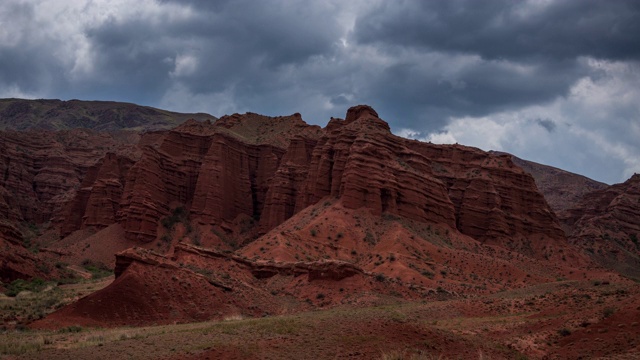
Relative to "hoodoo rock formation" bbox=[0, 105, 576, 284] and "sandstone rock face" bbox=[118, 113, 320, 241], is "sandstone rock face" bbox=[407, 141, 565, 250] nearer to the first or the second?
"hoodoo rock formation" bbox=[0, 105, 576, 284]

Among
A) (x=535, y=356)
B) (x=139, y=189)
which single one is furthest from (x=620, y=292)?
(x=139, y=189)

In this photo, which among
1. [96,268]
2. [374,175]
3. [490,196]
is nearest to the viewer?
[374,175]

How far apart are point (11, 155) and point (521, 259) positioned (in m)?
99.8

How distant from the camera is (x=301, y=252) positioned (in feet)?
176

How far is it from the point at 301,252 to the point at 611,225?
77736mm

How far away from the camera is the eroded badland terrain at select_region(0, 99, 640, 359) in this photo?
23203 millimetres

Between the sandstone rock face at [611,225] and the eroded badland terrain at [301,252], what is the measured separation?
1.28ft

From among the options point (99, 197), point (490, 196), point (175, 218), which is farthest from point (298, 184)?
point (99, 197)

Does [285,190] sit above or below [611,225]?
above

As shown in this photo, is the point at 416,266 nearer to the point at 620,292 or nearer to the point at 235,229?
the point at 620,292

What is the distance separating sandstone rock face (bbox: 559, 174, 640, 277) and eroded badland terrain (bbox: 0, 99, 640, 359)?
15.4 inches

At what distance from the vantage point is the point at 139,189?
84688mm

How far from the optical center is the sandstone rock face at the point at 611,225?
94688mm

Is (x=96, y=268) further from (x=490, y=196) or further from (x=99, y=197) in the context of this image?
(x=490, y=196)
